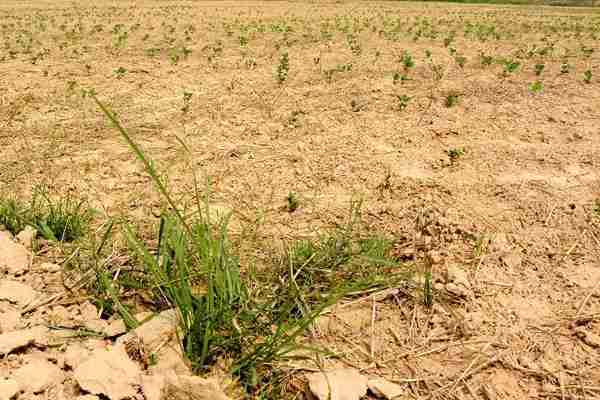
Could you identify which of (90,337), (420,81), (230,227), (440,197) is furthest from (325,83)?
(90,337)

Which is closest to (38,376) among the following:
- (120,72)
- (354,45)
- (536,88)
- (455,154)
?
(455,154)

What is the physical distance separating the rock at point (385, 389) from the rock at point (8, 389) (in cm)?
115

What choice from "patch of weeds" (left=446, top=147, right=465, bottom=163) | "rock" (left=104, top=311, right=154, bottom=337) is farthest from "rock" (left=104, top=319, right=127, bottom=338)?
"patch of weeds" (left=446, top=147, right=465, bottom=163)

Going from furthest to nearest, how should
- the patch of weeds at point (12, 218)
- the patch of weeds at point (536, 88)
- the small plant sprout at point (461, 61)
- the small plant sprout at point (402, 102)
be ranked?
the small plant sprout at point (461, 61) < the patch of weeds at point (536, 88) < the small plant sprout at point (402, 102) < the patch of weeds at point (12, 218)

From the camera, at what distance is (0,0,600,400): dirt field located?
1810 mm

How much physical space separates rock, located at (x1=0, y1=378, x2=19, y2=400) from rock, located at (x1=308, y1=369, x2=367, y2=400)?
2.98 ft

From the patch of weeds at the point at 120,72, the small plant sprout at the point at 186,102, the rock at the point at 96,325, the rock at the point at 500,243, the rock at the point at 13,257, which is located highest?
the patch of weeds at the point at 120,72

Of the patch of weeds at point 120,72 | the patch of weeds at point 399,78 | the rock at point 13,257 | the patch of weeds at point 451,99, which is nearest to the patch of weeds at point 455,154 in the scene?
the patch of weeds at point 451,99

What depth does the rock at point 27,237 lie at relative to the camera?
2.06 meters

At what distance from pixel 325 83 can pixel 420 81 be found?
4.24 ft

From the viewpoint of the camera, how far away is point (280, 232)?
254 centimetres

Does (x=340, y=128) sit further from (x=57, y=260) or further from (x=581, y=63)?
(x=581, y=63)

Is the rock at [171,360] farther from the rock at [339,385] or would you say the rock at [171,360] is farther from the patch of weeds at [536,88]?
the patch of weeds at [536,88]

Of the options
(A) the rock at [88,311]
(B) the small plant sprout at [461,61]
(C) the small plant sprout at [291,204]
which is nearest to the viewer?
(A) the rock at [88,311]
